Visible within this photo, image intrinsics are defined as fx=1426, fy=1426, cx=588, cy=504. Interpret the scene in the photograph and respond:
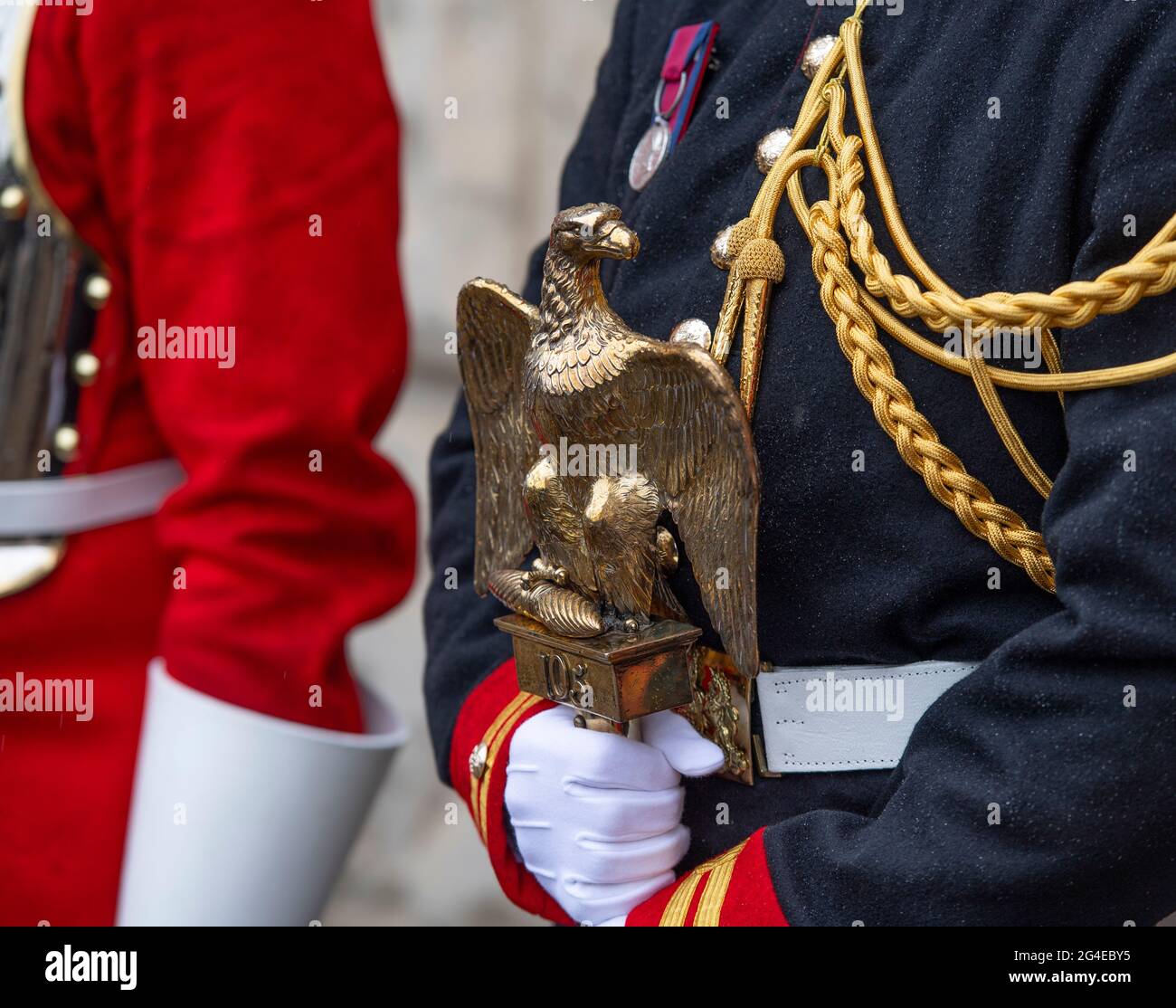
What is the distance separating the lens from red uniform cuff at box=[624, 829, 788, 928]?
848mm

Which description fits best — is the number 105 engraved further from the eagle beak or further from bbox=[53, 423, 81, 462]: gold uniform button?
bbox=[53, 423, 81, 462]: gold uniform button

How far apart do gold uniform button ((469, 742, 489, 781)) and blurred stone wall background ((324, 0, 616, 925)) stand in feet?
3.39

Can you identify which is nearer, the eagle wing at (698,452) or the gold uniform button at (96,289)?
the eagle wing at (698,452)

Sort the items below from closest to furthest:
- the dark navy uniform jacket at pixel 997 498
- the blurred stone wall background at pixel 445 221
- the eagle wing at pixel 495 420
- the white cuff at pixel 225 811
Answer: the dark navy uniform jacket at pixel 997 498 → the eagle wing at pixel 495 420 → the white cuff at pixel 225 811 → the blurred stone wall background at pixel 445 221

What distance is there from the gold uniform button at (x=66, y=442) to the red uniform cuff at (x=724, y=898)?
24.3 inches

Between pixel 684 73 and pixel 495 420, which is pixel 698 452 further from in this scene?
pixel 684 73

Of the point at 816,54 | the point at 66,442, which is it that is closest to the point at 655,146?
the point at 816,54

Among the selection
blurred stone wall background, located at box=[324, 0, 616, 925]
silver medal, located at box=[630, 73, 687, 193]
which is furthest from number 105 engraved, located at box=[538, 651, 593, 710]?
blurred stone wall background, located at box=[324, 0, 616, 925]

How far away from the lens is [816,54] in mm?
935

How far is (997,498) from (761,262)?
0.20 meters

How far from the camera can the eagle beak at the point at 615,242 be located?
849 millimetres

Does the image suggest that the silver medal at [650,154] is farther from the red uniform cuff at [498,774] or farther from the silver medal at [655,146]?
the red uniform cuff at [498,774]

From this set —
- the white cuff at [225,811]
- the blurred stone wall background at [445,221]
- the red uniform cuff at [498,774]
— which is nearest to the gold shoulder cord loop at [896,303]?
the red uniform cuff at [498,774]
